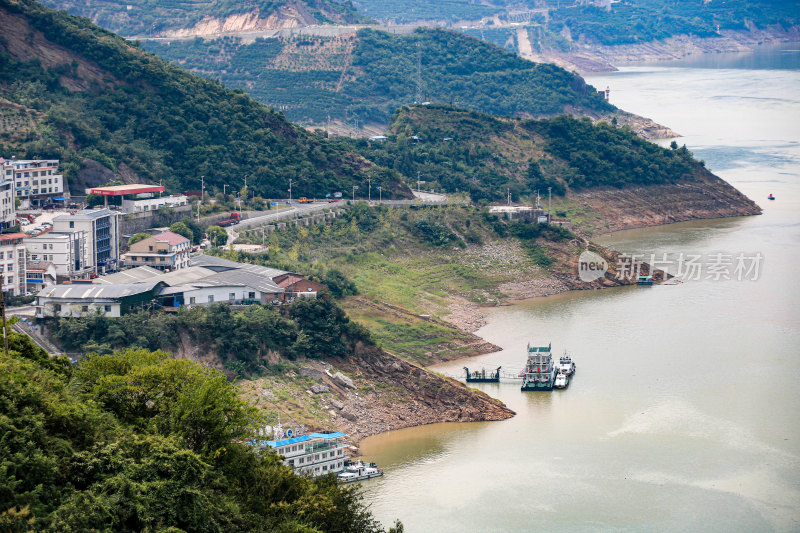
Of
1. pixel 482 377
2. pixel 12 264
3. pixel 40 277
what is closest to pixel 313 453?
pixel 482 377

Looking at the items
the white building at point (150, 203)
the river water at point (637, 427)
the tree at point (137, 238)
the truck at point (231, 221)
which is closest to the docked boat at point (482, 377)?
the river water at point (637, 427)

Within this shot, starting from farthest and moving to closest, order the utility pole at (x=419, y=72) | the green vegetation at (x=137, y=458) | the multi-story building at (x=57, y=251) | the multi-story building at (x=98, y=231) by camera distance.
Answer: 1. the utility pole at (x=419, y=72)
2. the multi-story building at (x=98, y=231)
3. the multi-story building at (x=57, y=251)
4. the green vegetation at (x=137, y=458)

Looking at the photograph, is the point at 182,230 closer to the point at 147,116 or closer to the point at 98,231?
the point at 98,231

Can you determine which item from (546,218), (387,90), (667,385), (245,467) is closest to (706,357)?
(667,385)

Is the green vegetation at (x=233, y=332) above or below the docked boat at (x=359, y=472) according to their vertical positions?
above

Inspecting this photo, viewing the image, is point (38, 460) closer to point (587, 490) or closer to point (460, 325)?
point (587, 490)

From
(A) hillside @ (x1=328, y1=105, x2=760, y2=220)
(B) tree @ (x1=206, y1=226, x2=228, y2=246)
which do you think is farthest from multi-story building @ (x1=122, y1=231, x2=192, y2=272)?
(A) hillside @ (x1=328, y1=105, x2=760, y2=220)

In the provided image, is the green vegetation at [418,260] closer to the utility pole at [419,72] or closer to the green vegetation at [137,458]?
the green vegetation at [137,458]
